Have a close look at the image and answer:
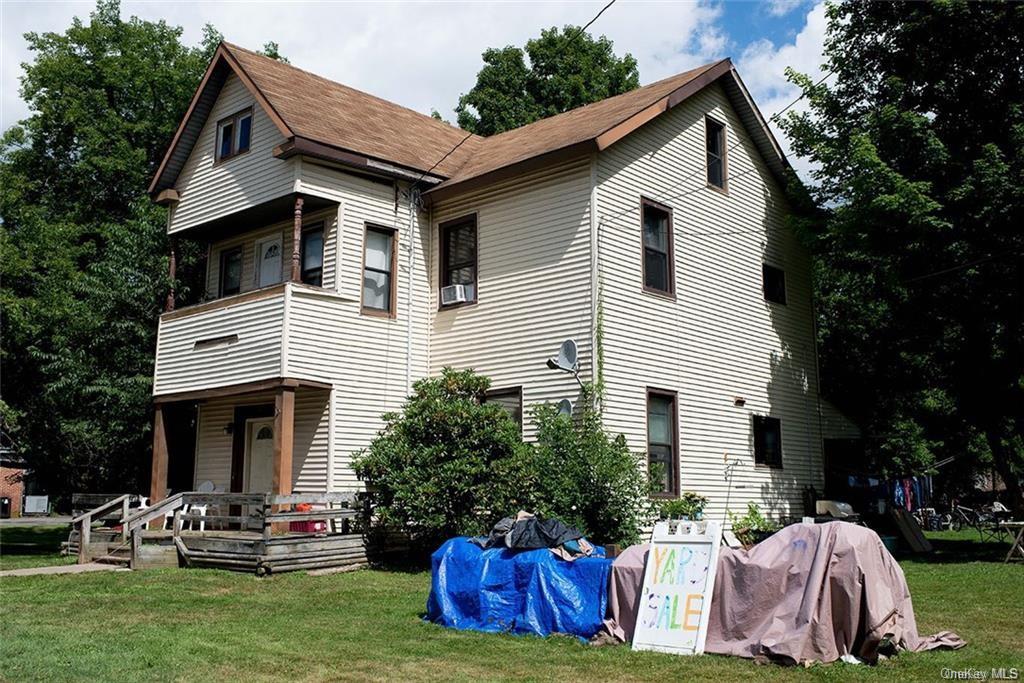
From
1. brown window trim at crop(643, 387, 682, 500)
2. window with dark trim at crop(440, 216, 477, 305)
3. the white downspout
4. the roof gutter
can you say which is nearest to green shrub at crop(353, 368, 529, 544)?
brown window trim at crop(643, 387, 682, 500)

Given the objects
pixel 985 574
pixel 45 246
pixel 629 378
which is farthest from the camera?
pixel 45 246

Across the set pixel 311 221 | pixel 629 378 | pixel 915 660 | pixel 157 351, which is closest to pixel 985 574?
pixel 629 378

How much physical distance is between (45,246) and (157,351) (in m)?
6.57

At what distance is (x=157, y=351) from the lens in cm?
1953

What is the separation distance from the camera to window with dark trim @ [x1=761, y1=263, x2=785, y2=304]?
2117 centimetres

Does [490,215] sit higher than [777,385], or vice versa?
[490,215]

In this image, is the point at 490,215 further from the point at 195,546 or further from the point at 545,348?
the point at 195,546

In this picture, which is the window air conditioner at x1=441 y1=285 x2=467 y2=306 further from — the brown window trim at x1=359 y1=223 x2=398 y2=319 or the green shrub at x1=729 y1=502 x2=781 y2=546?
the green shrub at x1=729 y1=502 x2=781 y2=546

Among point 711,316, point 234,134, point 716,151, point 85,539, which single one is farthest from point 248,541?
point 716,151

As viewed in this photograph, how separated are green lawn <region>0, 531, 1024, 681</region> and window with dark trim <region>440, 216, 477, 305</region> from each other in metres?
6.96

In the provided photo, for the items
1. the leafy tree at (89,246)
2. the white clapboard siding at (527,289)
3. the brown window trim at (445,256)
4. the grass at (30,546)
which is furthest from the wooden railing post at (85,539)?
the brown window trim at (445,256)

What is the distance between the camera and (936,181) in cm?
1766

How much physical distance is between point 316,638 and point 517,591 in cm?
207

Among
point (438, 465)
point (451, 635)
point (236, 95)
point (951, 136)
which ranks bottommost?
point (451, 635)
